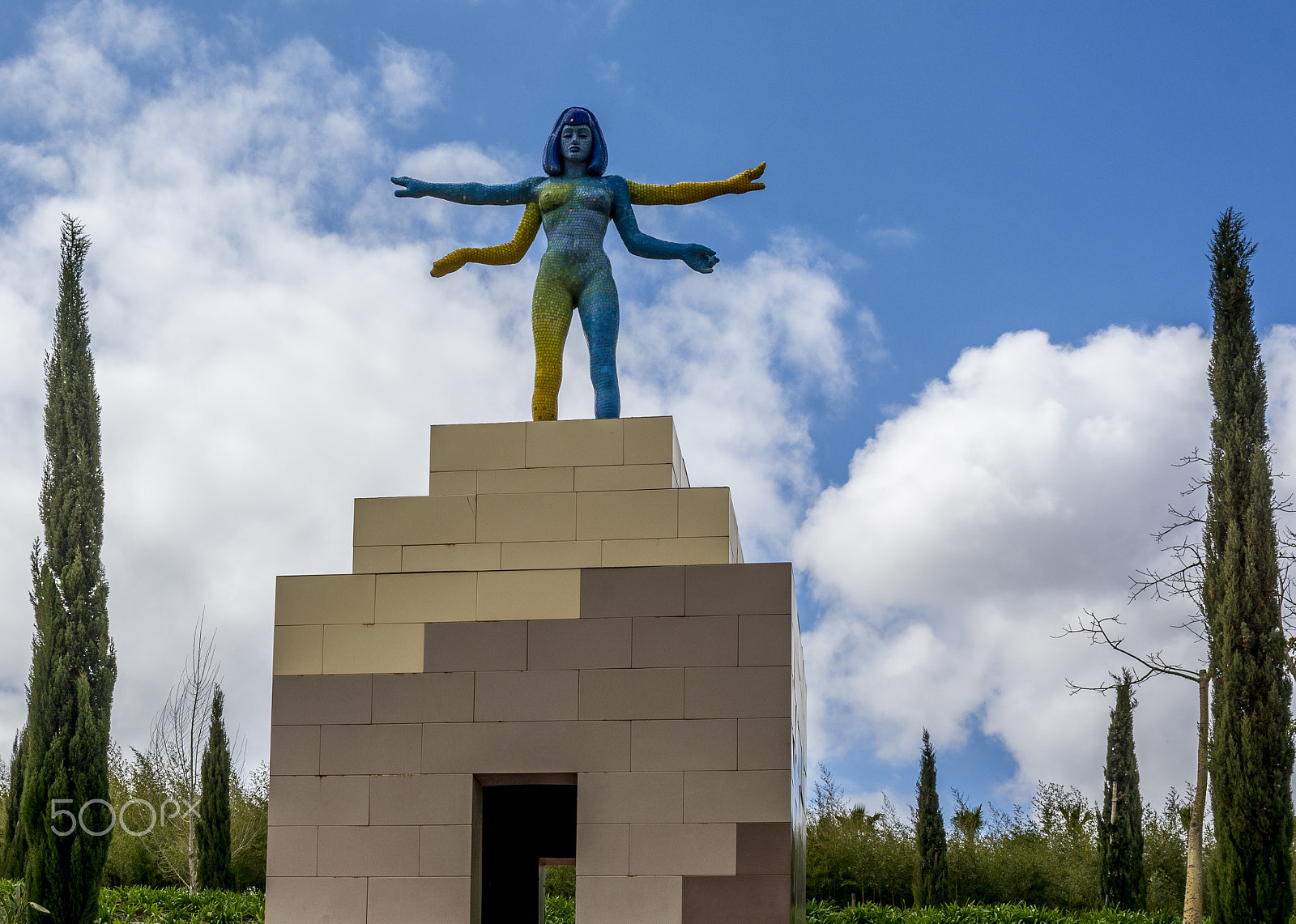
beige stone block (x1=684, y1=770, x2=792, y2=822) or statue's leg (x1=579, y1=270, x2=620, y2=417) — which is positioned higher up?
statue's leg (x1=579, y1=270, x2=620, y2=417)

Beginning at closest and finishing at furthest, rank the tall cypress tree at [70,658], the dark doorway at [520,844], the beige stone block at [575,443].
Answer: the beige stone block at [575,443] → the dark doorway at [520,844] → the tall cypress tree at [70,658]

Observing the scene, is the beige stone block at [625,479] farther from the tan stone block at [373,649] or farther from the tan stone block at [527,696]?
the tan stone block at [373,649]

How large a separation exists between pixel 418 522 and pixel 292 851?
2.29 m

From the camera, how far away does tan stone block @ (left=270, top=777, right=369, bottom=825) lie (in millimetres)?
8695

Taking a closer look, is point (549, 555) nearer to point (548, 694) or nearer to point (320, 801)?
point (548, 694)

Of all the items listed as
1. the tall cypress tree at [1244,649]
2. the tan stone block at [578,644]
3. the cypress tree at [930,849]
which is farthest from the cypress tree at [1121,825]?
the tan stone block at [578,644]

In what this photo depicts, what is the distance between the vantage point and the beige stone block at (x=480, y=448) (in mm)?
9359

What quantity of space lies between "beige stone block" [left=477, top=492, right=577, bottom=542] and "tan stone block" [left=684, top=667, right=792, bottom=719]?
133cm

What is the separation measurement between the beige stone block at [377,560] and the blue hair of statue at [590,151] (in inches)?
130

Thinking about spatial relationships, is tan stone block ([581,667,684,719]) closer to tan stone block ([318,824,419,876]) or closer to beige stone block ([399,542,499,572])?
beige stone block ([399,542,499,572])

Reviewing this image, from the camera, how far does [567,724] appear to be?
8.60 meters

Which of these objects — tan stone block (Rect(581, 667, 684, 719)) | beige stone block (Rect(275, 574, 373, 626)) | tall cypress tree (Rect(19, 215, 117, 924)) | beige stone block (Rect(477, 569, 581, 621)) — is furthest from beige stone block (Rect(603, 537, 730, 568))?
tall cypress tree (Rect(19, 215, 117, 924))

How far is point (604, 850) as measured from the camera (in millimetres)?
8406

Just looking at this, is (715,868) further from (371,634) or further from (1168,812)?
(1168,812)
